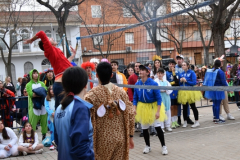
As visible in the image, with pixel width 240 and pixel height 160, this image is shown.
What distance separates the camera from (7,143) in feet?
23.3

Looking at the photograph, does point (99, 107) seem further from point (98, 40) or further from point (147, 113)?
point (98, 40)

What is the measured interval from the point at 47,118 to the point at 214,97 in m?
5.02

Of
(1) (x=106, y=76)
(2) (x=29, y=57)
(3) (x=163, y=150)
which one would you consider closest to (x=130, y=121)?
(1) (x=106, y=76)

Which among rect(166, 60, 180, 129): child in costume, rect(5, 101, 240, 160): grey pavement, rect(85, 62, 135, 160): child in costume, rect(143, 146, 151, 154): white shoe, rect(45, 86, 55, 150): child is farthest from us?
rect(166, 60, 180, 129): child in costume

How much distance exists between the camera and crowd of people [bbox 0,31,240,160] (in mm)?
2721

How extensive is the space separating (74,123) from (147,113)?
12.0 feet

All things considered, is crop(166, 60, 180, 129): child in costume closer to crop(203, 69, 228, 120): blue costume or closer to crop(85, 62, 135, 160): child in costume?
crop(203, 69, 228, 120): blue costume

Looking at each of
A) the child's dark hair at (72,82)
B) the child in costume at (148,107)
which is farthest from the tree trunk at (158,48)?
the child's dark hair at (72,82)

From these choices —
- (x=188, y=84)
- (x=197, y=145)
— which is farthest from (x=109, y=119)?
(x=188, y=84)

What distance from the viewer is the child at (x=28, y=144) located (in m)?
7.08

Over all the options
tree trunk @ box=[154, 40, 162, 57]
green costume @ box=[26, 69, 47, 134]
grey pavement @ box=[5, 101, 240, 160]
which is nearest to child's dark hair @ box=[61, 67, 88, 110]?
grey pavement @ box=[5, 101, 240, 160]

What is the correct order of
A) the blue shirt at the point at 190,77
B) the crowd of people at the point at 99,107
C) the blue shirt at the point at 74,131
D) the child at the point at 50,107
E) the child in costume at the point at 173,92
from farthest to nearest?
the child in costume at the point at 173,92 < the blue shirt at the point at 190,77 < the child at the point at 50,107 < the crowd of people at the point at 99,107 < the blue shirt at the point at 74,131

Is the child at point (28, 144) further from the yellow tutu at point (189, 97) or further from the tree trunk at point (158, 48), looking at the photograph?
the yellow tutu at point (189, 97)

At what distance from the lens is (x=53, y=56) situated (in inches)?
197
